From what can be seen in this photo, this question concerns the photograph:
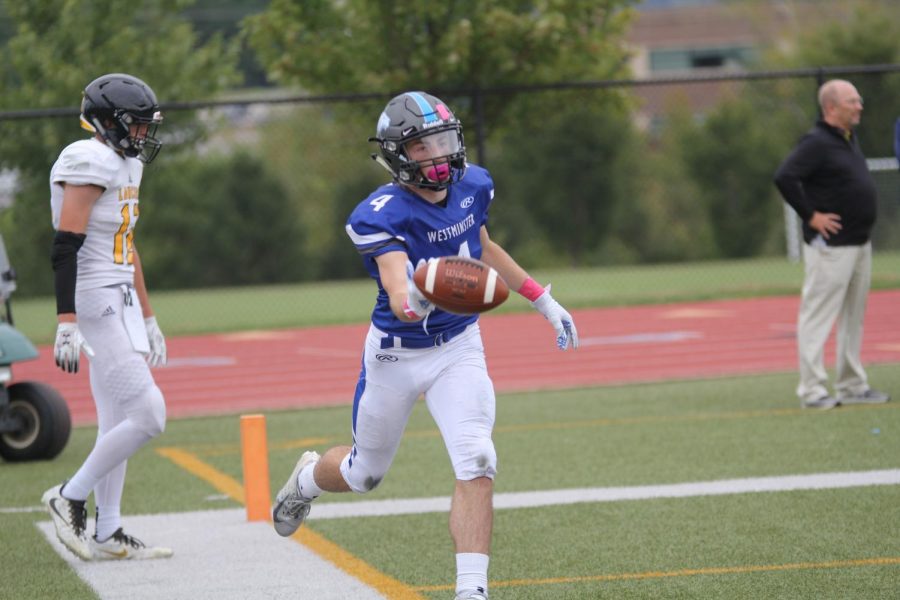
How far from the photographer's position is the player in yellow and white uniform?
243 inches

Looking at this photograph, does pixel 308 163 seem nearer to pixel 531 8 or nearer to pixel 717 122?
pixel 717 122

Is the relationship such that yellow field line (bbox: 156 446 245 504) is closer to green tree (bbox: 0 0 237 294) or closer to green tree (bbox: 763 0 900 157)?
green tree (bbox: 0 0 237 294)

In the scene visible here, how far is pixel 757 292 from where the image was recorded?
68.6 feet

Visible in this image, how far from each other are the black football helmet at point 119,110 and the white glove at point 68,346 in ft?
2.85

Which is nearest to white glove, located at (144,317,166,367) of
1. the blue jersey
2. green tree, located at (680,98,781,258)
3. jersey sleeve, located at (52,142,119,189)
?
jersey sleeve, located at (52,142,119,189)

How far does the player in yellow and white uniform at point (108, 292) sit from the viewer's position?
6.18 m

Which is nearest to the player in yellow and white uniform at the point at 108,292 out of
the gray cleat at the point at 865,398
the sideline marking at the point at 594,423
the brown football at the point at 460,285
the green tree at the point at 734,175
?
the brown football at the point at 460,285

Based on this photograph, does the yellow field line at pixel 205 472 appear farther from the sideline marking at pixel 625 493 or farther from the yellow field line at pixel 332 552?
the sideline marking at pixel 625 493

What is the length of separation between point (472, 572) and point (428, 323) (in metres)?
0.94

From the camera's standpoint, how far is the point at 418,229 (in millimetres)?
5102

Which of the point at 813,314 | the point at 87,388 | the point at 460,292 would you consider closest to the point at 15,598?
the point at 460,292

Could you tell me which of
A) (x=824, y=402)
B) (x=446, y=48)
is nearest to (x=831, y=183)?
(x=824, y=402)

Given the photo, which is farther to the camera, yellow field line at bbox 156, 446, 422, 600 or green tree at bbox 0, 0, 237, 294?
green tree at bbox 0, 0, 237, 294

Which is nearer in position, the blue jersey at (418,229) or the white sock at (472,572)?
the white sock at (472,572)
